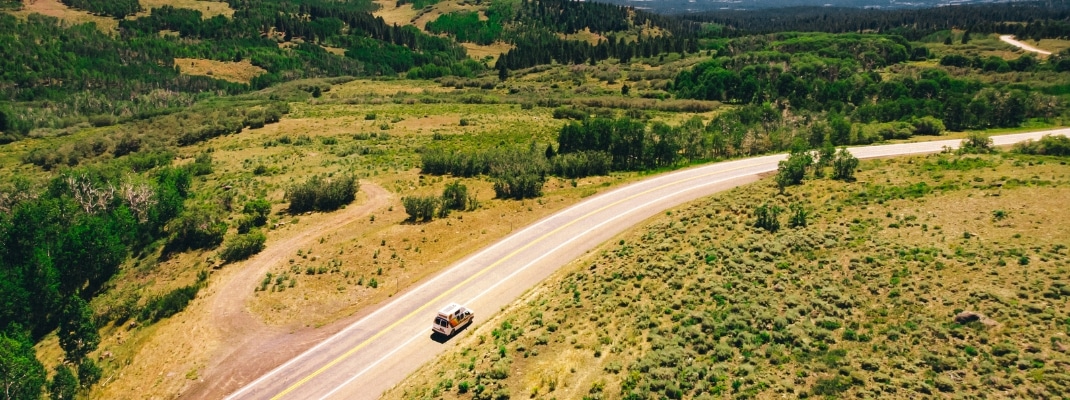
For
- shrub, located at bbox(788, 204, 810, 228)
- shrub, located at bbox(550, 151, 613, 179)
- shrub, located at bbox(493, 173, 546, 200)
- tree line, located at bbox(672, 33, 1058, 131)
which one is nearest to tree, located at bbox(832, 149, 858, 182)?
shrub, located at bbox(788, 204, 810, 228)

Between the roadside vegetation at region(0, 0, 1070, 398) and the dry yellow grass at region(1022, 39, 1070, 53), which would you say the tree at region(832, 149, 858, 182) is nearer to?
the roadside vegetation at region(0, 0, 1070, 398)

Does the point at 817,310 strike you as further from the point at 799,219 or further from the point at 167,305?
the point at 167,305

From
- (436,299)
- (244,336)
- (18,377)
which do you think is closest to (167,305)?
(244,336)

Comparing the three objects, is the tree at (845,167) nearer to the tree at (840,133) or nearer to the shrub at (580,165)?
the shrub at (580,165)

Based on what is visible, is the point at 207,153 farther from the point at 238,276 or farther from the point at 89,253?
the point at 238,276

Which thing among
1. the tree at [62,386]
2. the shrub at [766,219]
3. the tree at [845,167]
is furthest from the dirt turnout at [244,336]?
the tree at [845,167]

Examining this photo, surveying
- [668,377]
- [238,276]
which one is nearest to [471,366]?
[668,377]
